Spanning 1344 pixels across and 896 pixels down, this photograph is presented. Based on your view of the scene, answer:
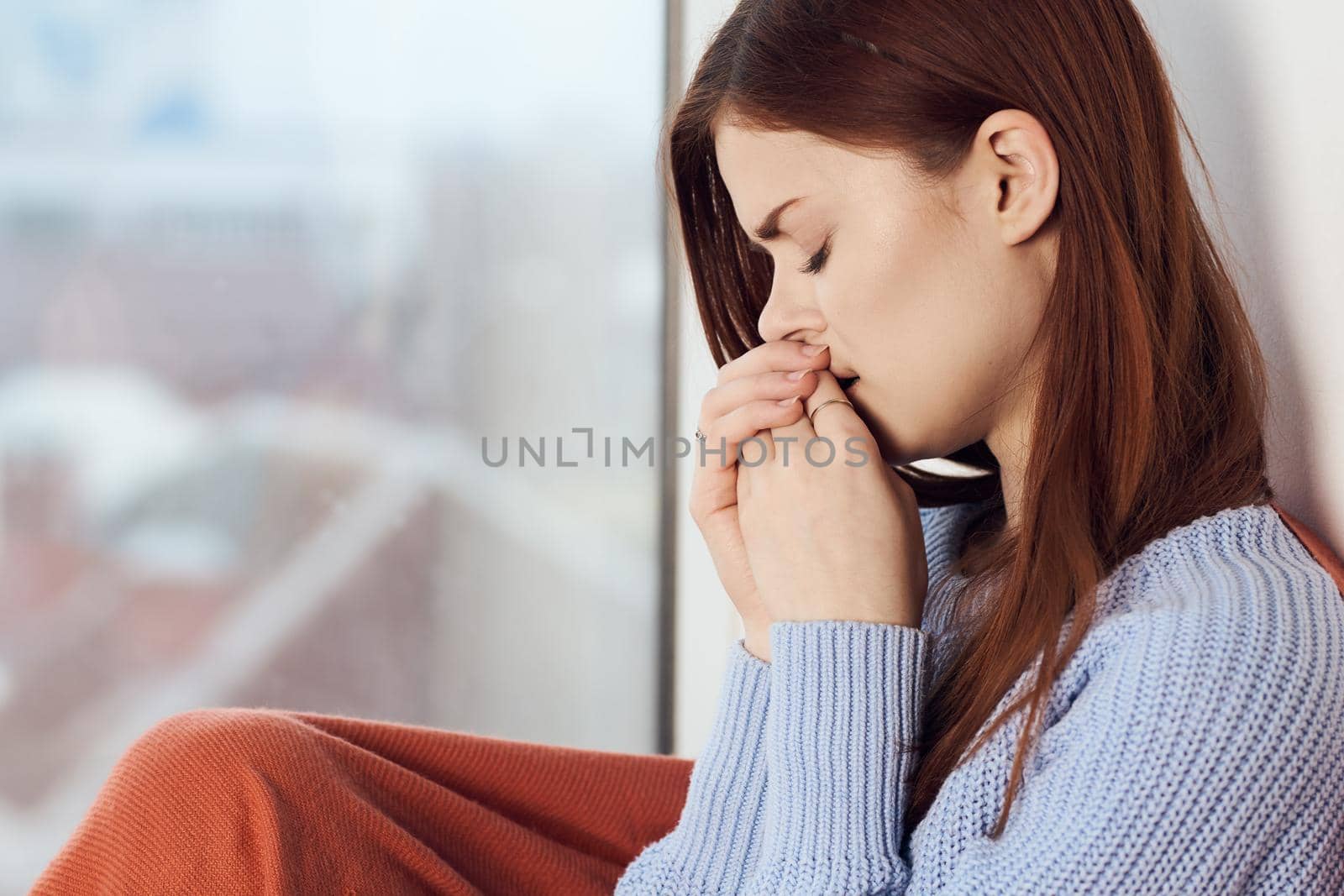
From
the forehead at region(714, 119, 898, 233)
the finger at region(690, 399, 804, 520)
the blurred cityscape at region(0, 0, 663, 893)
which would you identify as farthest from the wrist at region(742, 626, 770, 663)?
the blurred cityscape at region(0, 0, 663, 893)

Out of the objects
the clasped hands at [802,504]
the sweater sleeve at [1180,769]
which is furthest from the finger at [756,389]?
the sweater sleeve at [1180,769]

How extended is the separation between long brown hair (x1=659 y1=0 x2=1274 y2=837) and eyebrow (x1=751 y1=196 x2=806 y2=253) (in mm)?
61

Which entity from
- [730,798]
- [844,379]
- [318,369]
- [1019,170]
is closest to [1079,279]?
[1019,170]

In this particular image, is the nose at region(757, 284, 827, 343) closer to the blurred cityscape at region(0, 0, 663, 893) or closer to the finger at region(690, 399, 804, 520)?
the finger at region(690, 399, 804, 520)

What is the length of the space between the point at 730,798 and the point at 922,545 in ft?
0.81

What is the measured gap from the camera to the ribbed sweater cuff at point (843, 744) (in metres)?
0.73

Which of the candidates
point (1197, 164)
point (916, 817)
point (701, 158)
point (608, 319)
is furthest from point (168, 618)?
point (1197, 164)

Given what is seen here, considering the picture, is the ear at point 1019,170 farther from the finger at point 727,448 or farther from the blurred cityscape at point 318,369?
the blurred cityscape at point 318,369

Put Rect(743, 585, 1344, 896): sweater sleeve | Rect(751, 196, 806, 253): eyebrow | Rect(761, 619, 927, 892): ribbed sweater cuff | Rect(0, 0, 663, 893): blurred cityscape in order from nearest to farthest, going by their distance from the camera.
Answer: Rect(743, 585, 1344, 896): sweater sleeve, Rect(761, 619, 927, 892): ribbed sweater cuff, Rect(751, 196, 806, 253): eyebrow, Rect(0, 0, 663, 893): blurred cityscape

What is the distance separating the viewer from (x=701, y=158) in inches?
41.7

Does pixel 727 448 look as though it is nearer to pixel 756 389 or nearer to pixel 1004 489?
pixel 756 389

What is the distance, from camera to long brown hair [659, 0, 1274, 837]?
30.3 inches

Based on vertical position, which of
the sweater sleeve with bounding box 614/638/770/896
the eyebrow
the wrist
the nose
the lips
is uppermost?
the eyebrow

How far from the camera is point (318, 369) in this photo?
1.57 meters
